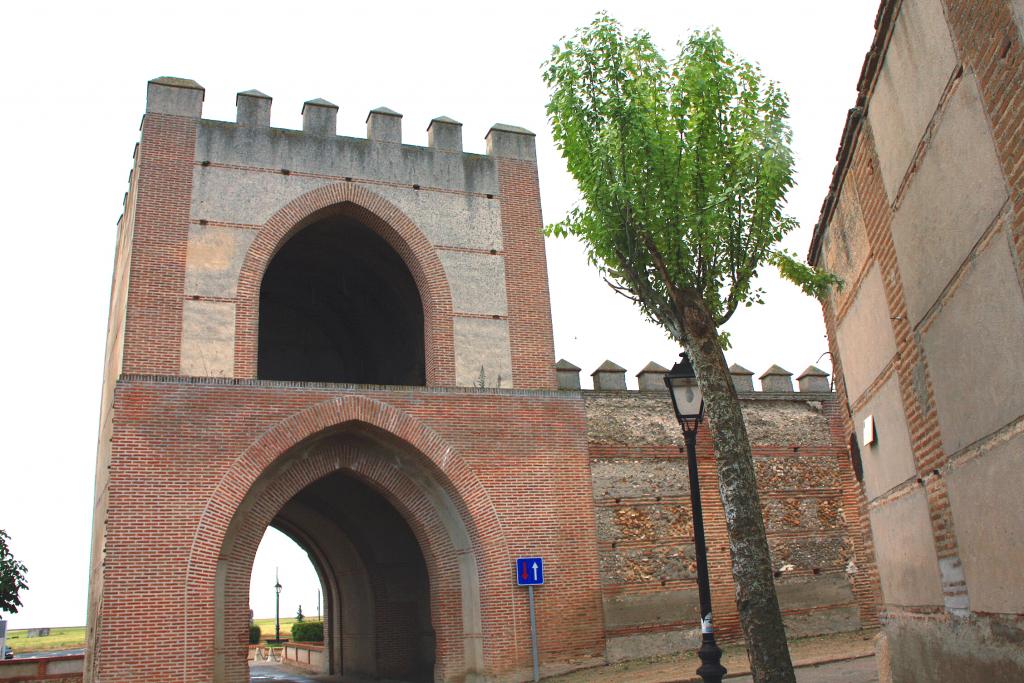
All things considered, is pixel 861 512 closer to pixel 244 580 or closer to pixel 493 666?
pixel 493 666

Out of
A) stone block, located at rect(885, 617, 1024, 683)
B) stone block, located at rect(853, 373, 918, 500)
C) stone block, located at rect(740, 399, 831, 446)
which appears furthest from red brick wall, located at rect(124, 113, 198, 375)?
stone block, located at rect(885, 617, 1024, 683)

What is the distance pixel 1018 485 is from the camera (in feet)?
17.2

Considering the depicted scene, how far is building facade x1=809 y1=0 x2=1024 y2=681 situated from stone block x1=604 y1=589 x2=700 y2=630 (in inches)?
242

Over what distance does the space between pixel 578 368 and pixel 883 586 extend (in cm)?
801

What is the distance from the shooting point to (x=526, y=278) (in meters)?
16.2

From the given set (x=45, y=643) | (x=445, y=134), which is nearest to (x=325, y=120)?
(x=445, y=134)

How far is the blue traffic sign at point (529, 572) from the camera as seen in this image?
1391 centimetres

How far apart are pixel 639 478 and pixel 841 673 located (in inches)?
202

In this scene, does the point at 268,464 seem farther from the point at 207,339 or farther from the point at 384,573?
the point at 384,573

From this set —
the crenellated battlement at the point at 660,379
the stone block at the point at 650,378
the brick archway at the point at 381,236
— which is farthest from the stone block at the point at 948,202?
the stone block at the point at 650,378

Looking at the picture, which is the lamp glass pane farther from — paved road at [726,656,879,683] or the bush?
the bush

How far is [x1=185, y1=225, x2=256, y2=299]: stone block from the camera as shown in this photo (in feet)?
46.8

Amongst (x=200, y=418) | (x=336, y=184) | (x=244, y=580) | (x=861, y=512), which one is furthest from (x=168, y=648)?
(x=861, y=512)

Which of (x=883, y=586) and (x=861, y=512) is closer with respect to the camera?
(x=883, y=586)
